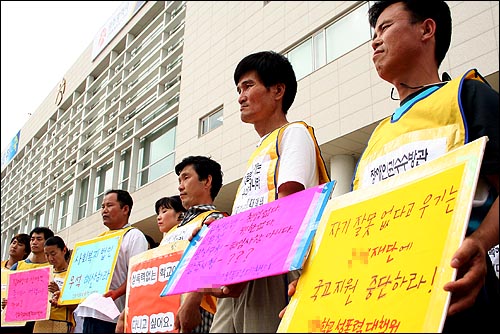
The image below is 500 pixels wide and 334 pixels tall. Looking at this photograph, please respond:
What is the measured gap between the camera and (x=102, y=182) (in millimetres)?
18125

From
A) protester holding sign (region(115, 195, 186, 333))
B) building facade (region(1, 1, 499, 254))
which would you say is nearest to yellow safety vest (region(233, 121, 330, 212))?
protester holding sign (region(115, 195, 186, 333))

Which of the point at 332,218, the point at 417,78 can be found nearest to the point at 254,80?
the point at 417,78

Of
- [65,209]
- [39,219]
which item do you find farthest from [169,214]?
[39,219]

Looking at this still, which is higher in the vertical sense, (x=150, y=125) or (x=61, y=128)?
(x=61, y=128)

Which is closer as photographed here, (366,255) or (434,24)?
(366,255)

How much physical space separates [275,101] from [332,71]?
7.34m

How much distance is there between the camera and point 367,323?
102 centimetres

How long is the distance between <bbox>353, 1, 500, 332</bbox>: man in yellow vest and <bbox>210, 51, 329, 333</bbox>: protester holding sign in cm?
31

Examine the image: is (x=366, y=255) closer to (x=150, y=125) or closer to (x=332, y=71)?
(x=332, y=71)

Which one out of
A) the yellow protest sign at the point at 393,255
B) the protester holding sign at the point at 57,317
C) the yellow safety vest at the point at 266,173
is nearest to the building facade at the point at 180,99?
the protester holding sign at the point at 57,317

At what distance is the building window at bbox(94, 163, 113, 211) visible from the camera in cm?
1755

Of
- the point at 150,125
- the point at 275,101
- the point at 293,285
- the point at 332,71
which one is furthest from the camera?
the point at 150,125

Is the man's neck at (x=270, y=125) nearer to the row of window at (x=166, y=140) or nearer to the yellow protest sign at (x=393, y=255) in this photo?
the yellow protest sign at (x=393, y=255)

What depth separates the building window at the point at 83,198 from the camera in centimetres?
1883
